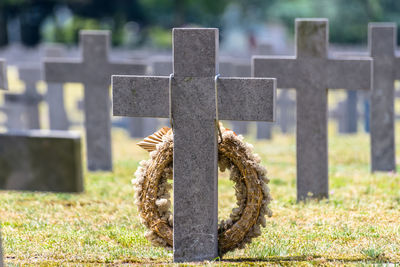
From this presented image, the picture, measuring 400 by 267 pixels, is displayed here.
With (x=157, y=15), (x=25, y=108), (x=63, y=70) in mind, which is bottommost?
(x=25, y=108)

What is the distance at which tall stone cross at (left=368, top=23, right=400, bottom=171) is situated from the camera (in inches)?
386

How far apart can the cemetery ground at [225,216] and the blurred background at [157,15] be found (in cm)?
3692

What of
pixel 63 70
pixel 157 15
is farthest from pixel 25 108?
pixel 157 15

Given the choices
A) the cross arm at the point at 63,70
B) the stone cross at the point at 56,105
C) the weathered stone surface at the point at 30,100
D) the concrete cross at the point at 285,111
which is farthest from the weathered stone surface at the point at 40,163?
the concrete cross at the point at 285,111

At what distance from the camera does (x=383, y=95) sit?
32.8 ft

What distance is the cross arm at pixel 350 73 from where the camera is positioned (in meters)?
7.66

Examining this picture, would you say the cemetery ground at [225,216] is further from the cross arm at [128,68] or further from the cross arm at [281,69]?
the cross arm at [128,68]

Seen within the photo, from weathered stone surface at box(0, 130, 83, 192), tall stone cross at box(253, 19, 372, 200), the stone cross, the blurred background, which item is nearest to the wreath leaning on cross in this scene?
weathered stone surface at box(0, 130, 83, 192)

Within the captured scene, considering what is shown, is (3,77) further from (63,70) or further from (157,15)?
(157,15)

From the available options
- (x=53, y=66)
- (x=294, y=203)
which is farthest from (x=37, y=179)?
(x=53, y=66)

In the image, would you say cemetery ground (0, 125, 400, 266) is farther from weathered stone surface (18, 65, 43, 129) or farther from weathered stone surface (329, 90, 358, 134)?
weathered stone surface (329, 90, 358, 134)

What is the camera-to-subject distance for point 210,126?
5262mm

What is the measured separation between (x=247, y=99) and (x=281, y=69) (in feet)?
9.15

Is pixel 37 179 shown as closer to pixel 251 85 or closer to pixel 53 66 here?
pixel 251 85
